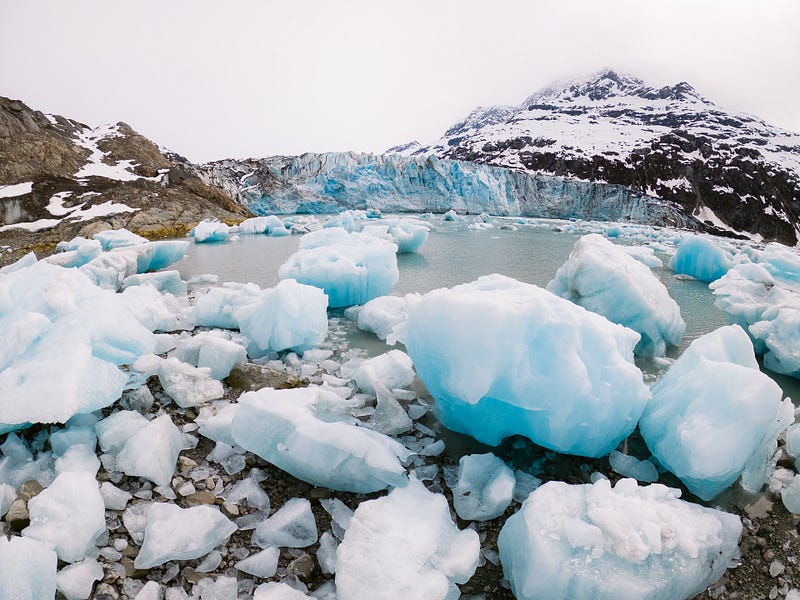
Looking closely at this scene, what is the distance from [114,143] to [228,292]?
32337 mm

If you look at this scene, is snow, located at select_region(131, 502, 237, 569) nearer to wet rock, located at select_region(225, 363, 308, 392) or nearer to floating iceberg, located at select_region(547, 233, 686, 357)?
wet rock, located at select_region(225, 363, 308, 392)

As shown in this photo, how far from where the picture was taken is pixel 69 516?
181 centimetres

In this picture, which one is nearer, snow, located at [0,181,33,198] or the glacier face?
snow, located at [0,181,33,198]

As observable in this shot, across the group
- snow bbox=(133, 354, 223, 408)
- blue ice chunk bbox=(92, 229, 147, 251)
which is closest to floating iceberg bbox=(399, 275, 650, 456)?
snow bbox=(133, 354, 223, 408)

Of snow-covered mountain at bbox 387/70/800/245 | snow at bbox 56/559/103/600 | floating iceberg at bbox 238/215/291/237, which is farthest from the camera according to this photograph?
snow-covered mountain at bbox 387/70/800/245

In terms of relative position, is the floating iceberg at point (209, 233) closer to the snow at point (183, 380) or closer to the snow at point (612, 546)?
the snow at point (183, 380)

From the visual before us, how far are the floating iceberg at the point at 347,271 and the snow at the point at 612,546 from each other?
14.2ft

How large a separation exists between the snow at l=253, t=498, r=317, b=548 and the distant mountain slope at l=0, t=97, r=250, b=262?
13.5m

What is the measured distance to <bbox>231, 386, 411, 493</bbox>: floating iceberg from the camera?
7.32ft

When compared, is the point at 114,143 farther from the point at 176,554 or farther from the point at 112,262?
the point at 176,554

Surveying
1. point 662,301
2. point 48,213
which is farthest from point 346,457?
point 48,213

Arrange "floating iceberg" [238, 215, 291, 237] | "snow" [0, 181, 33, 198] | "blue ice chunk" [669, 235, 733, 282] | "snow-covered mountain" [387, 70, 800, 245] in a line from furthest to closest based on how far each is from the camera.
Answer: "snow-covered mountain" [387, 70, 800, 245], "floating iceberg" [238, 215, 291, 237], "snow" [0, 181, 33, 198], "blue ice chunk" [669, 235, 733, 282]

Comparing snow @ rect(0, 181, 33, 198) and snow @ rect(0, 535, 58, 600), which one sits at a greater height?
snow @ rect(0, 181, 33, 198)

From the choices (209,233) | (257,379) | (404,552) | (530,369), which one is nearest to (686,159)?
(209,233)
